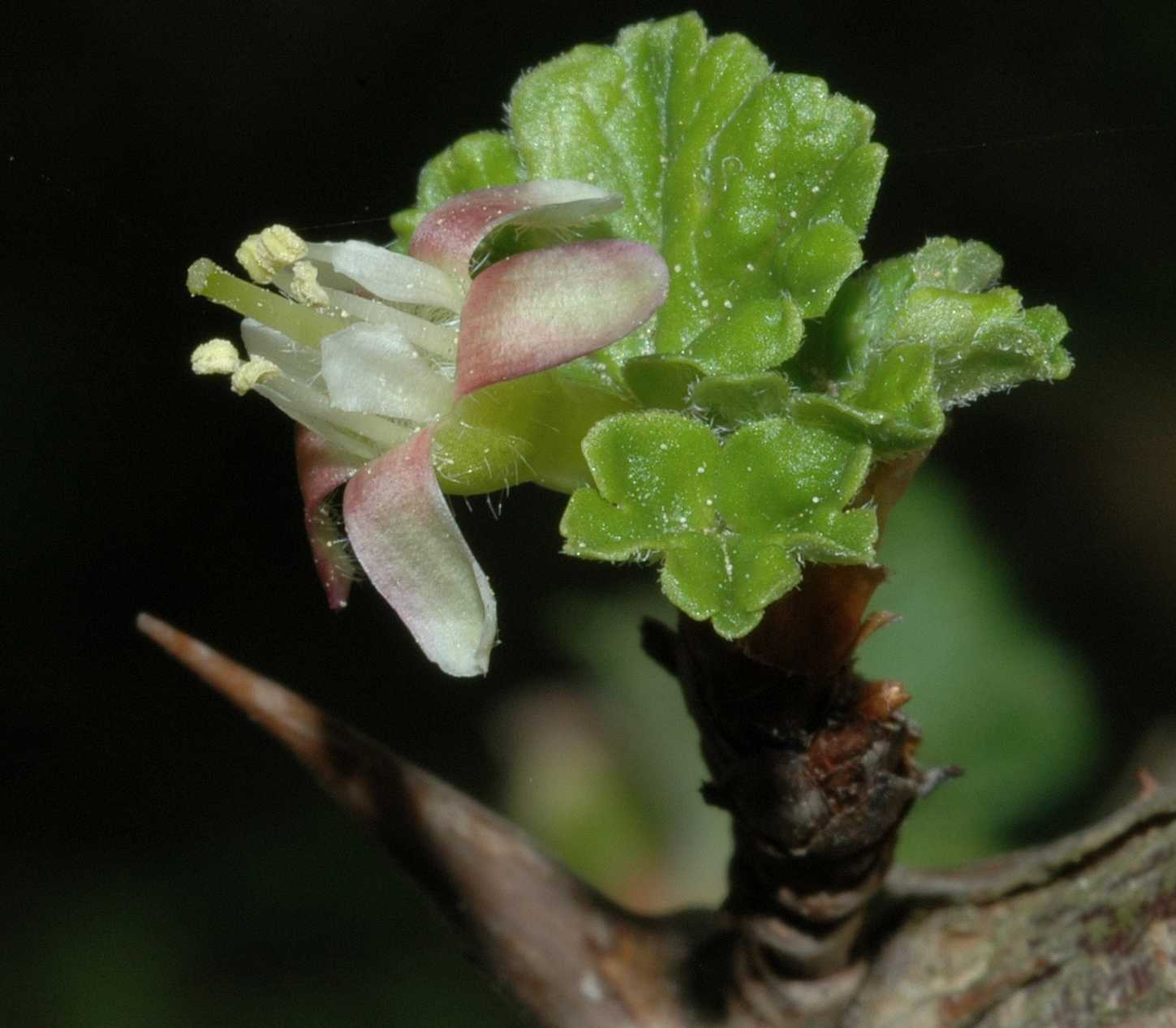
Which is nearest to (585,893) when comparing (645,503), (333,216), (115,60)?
(645,503)

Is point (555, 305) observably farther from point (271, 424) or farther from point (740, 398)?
point (271, 424)

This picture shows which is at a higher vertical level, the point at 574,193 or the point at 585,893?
the point at 574,193

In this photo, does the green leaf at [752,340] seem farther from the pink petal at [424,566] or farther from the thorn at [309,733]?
the thorn at [309,733]

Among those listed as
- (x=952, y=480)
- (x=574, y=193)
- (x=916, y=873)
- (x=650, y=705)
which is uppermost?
(x=574, y=193)

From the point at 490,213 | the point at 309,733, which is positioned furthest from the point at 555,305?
the point at 309,733

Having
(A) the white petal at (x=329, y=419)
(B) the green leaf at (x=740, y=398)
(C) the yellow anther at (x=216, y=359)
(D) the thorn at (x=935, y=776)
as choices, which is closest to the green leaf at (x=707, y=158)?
(B) the green leaf at (x=740, y=398)

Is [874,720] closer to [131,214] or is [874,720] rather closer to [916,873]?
[916,873]
